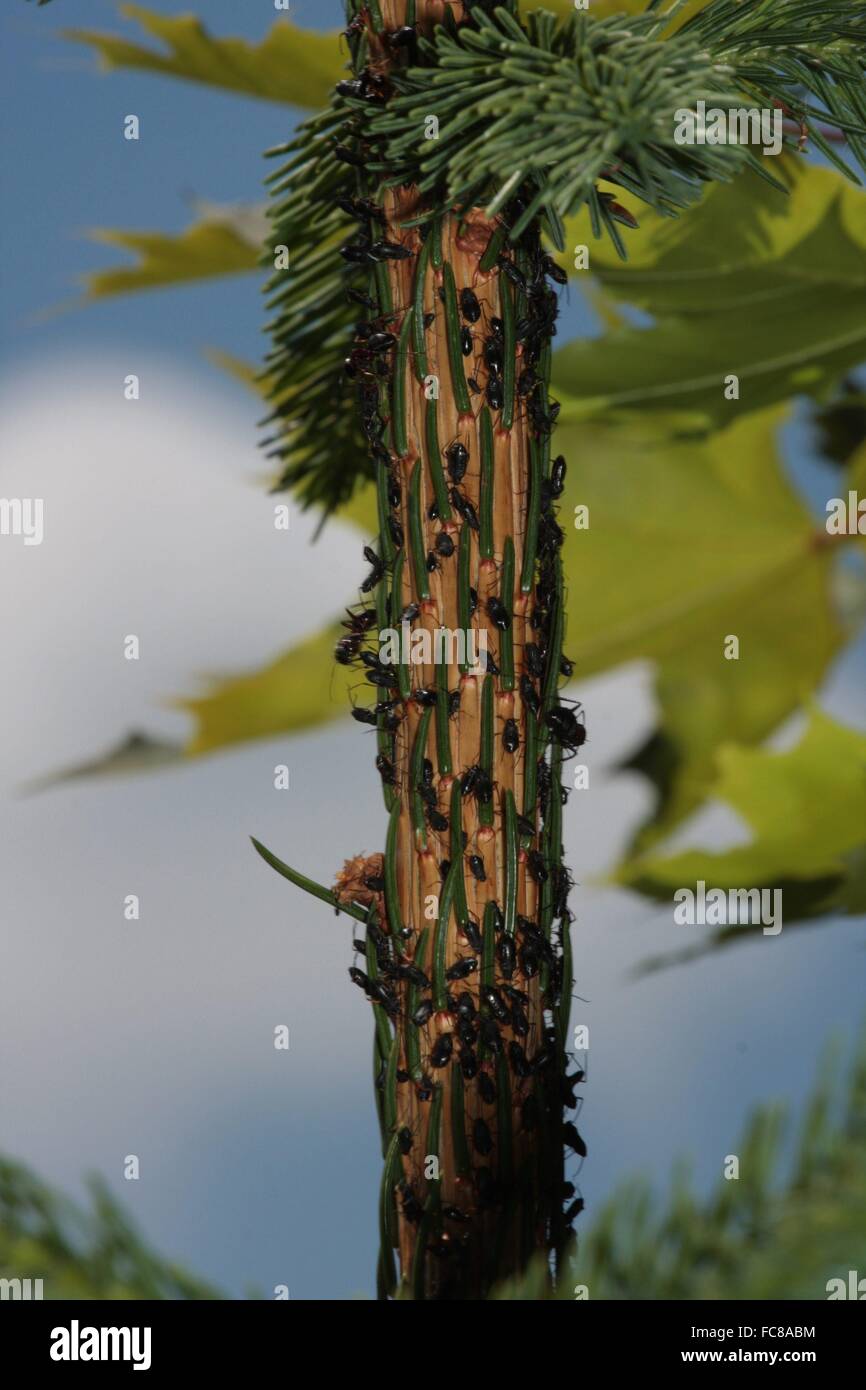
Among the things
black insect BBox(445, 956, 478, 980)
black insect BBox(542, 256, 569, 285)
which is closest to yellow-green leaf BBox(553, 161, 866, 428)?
black insect BBox(542, 256, 569, 285)

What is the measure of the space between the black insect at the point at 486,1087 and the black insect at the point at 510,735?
2.4 inches

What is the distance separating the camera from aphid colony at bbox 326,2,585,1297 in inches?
9.6

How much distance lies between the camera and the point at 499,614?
0.24 metres

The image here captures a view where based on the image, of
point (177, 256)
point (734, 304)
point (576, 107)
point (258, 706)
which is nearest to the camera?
point (576, 107)

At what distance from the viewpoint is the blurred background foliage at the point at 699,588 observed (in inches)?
9.6

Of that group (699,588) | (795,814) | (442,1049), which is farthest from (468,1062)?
(699,588)

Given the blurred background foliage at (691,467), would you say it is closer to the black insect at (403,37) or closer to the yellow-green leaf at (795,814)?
the yellow-green leaf at (795,814)

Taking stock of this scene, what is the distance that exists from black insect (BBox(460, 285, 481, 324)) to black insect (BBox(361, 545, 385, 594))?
5 cm

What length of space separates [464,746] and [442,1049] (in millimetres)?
55

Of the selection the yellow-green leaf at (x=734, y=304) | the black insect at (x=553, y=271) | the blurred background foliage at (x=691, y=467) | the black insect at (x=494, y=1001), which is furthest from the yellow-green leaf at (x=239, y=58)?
the black insect at (x=494, y=1001)

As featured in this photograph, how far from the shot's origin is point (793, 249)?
0.41m

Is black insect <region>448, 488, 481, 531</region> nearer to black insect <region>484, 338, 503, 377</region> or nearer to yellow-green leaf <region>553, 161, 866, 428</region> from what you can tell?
black insect <region>484, 338, 503, 377</region>

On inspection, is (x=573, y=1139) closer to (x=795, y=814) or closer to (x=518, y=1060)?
(x=518, y=1060)

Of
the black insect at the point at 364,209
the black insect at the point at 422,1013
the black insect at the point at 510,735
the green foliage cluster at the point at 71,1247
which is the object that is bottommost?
the green foliage cluster at the point at 71,1247
